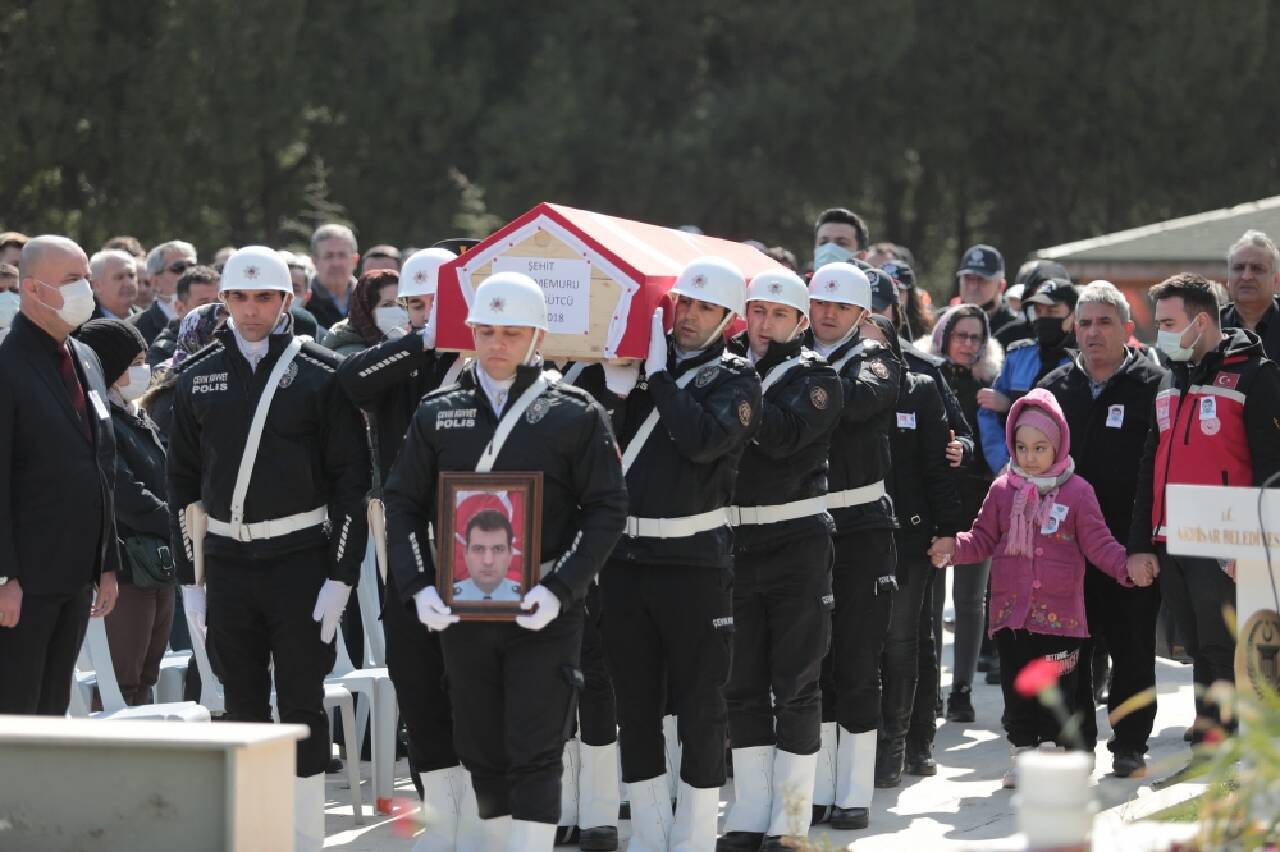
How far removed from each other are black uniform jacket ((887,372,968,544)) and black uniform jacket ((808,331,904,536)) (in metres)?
0.76

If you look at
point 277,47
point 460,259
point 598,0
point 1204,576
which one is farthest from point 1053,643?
point 598,0

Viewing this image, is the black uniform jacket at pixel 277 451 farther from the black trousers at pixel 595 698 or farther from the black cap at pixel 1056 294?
the black cap at pixel 1056 294

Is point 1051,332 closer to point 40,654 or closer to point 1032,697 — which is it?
point 1032,697

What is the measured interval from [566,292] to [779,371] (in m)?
0.98

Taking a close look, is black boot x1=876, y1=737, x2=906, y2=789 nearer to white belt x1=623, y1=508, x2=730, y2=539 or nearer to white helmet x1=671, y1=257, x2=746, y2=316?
white belt x1=623, y1=508, x2=730, y2=539

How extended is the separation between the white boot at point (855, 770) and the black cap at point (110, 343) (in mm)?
3472

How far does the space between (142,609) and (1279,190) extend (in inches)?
1158

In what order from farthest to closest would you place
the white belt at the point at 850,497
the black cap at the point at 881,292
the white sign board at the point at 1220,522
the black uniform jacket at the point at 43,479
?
1. the black cap at the point at 881,292
2. the white belt at the point at 850,497
3. the black uniform jacket at the point at 43,479
4. the white sign board at the point at 1220,522

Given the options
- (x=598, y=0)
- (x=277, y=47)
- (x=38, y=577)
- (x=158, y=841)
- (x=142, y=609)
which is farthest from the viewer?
(x=598, y=0)

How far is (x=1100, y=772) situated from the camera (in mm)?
9859

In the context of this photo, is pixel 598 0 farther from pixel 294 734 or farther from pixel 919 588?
pixel 294 734

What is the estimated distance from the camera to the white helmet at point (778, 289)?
8375 millimetres

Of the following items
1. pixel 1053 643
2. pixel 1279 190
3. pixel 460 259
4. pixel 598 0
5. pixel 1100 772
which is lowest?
pixel 1100 772

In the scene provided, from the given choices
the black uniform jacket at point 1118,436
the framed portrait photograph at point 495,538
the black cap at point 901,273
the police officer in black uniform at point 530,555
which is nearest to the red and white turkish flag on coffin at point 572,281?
the police officer in black uniform at point 530,555
